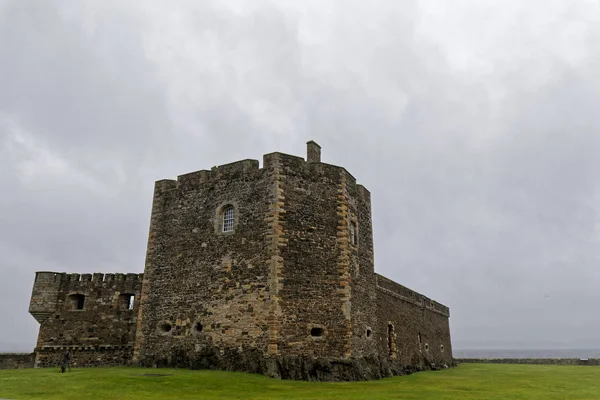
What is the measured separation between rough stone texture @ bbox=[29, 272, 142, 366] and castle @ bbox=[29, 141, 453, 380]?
6 centimetres

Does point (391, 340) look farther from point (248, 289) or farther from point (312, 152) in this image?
point (312, 152)

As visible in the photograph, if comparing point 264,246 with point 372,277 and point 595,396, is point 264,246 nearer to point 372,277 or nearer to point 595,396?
point 372,277

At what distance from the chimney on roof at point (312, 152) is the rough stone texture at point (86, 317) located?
40.4 feet

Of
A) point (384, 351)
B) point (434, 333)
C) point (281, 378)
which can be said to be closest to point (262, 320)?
point (281, 378)

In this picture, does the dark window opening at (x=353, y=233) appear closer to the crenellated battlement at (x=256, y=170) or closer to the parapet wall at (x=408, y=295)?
the crenellated battlement at (x=256, y=170)

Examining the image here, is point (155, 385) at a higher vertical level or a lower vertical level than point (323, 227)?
lower

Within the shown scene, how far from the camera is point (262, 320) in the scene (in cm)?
1866

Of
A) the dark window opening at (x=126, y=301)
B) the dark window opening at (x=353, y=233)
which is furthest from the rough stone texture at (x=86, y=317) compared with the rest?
the dark window opening at (x=353, y=233)

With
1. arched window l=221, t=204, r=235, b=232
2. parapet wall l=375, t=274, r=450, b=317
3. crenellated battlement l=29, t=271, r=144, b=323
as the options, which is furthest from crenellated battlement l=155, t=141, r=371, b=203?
parapet wall l=375, t=274, r=450, b=317

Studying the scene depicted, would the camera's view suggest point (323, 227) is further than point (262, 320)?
Yes

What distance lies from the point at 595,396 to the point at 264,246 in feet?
43.1

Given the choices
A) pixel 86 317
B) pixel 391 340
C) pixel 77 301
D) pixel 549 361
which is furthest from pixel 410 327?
pixel 77 301

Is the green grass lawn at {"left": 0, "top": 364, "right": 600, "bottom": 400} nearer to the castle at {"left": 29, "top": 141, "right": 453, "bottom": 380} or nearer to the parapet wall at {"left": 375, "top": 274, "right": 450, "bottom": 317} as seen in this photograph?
the castle at {"left": 29, "top": 141, "right": 453, "bottom": 380}

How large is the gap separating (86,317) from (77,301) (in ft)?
4.35
